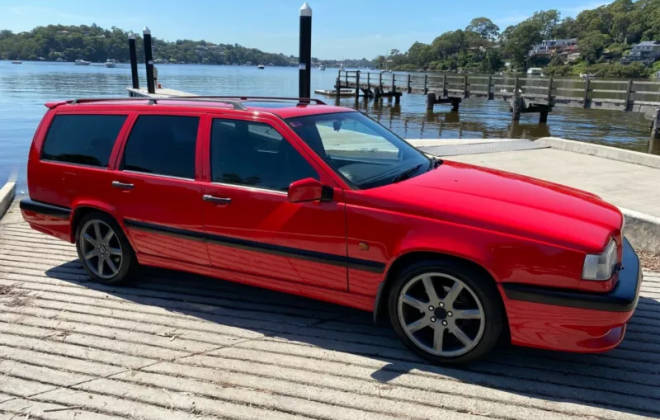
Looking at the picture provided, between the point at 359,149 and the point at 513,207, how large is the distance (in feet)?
4.42

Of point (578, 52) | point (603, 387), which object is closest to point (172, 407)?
point (603, 387)

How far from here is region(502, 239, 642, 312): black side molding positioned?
287 centimetres

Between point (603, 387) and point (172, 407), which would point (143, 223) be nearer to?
point (172, 407)

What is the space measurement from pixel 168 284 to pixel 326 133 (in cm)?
209

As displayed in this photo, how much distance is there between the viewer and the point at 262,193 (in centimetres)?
370

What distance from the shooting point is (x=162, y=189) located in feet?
13.5

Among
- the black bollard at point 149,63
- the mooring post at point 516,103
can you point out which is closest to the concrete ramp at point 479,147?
the mooring post at point 516,103

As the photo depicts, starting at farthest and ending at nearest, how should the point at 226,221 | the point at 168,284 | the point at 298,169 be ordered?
the point at 168,284
the point at 226,221
the point at 298,169

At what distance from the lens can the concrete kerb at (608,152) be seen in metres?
9.72

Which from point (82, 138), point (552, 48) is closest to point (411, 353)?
point (82, 138)

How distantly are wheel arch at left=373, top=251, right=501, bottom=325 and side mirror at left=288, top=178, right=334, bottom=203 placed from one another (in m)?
0.69

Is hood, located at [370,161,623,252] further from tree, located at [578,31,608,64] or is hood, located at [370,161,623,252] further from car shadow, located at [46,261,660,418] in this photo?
tree, located at [578,31,608,64]

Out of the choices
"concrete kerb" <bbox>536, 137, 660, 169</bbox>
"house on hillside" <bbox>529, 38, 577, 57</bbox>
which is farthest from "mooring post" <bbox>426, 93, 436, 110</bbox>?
"house on hillside" <bbox>529, 38, 577, 57</bbox>

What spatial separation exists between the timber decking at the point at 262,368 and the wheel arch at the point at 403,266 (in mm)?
322
